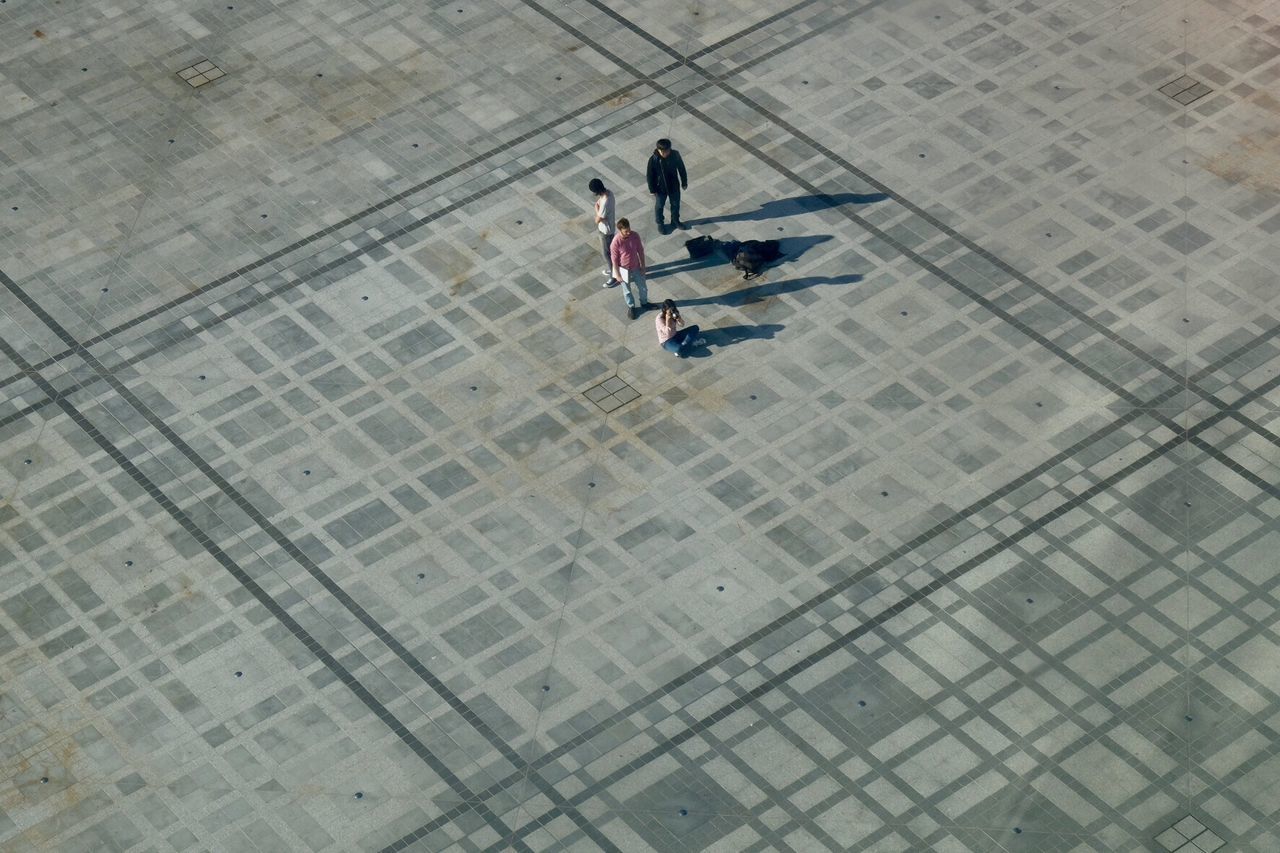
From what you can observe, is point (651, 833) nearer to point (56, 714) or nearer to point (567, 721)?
point (567, 721)

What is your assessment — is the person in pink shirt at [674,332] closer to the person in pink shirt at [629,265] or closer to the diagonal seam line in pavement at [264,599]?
the person in pink shirt at [629,265]

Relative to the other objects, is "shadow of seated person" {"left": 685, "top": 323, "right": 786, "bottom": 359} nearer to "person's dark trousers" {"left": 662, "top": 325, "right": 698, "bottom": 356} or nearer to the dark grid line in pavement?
"person's dark trousers" {"left": 662, "top": 325, "right": 698, "bottom": 356}

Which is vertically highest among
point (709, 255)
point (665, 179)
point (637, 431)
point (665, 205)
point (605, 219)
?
point (665, 179)

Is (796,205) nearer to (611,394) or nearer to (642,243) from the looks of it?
(642,243)

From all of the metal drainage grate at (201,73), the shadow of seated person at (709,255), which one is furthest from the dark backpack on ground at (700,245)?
the metal drainage grate at (201,73)

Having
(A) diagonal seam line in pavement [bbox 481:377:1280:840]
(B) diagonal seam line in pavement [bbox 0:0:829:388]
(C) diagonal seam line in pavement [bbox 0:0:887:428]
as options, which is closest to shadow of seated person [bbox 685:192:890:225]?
(C) diagonal seam line in pavement [bbox 0:0:887:428]

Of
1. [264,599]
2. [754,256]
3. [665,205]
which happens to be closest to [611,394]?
[754,256]
